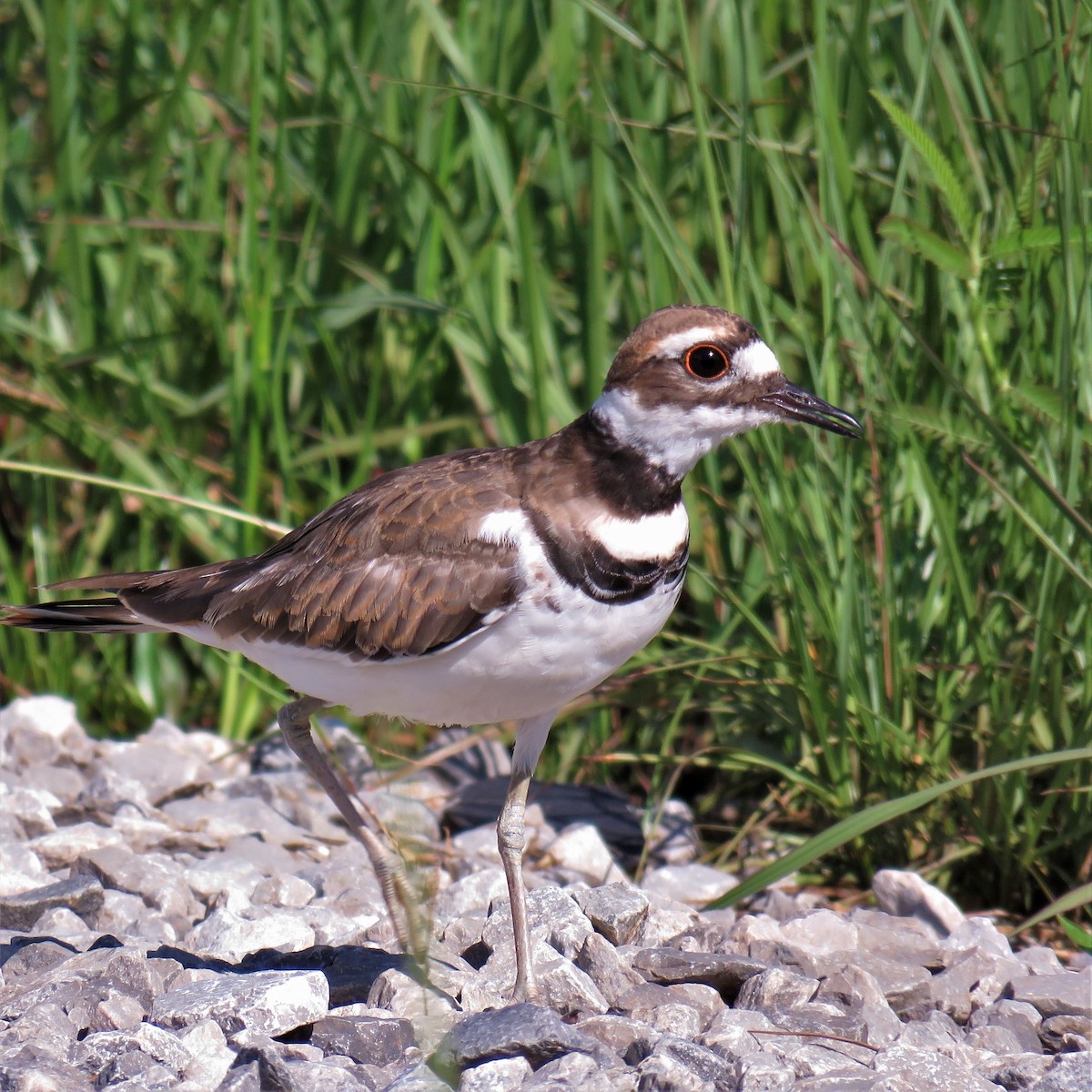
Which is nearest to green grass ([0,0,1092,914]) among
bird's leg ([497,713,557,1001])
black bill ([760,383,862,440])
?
black bill ([760,383,862,440])

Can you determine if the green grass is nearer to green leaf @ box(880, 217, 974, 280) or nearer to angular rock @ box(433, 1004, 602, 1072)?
green leaf @ box(880, 217, 974, 280)

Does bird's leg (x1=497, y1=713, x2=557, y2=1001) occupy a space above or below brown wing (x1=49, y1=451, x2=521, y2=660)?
below

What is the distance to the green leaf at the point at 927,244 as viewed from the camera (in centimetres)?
379

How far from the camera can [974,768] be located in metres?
4.64

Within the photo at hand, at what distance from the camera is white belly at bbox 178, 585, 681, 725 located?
11.7 feet

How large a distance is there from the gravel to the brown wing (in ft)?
1.79

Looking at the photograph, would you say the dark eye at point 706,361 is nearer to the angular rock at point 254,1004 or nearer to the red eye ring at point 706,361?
the red eye ring at point 706,361

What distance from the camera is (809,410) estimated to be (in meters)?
3.84

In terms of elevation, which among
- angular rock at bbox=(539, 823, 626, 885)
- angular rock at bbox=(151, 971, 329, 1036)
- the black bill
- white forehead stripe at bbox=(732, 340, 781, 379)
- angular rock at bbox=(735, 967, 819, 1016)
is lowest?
angular rock at bbox=(539, 823, 626, 885)

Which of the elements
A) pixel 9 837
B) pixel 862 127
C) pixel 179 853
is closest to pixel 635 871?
pixel 179 853

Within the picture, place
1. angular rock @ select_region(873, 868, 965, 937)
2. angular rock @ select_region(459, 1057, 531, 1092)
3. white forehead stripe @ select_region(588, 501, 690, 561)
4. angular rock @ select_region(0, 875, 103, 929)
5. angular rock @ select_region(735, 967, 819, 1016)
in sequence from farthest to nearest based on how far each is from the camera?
angular rock @ select_region(873, 868, 965, 937) < angular rock @ select_region(0, 875, 103, 929) < white forehead stripe @ select_region(588, 501, 690, 561) < angular rock @ select_region(735, 967, 819, 1016) < angular rock @ select_region(459, 1057, 531, 1092)

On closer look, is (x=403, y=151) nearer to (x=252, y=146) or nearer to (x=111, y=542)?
(x=252, y=146)

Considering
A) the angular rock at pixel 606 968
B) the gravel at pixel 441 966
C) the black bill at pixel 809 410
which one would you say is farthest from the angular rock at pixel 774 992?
the black bill at pixel 809 410

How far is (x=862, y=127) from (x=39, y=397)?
3275 millimetres
